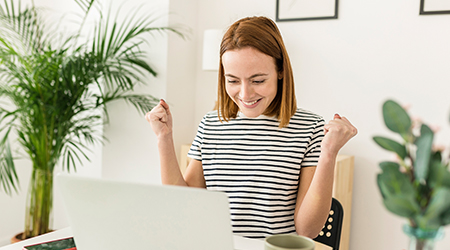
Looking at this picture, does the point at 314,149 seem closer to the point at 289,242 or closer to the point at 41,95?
the point at 289,242

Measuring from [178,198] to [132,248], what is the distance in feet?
0.46

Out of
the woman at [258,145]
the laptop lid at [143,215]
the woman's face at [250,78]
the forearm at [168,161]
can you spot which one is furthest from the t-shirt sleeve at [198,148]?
the laptop lid at [143,215]

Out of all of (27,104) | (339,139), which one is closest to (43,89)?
(27,104)

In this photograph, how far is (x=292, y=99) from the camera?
51.1 inches

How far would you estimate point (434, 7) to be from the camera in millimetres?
2156

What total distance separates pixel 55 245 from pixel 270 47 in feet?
2.46

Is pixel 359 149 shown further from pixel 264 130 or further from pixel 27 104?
pixel 27 104

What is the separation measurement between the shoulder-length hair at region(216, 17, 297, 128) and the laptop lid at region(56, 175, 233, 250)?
65 centimetres

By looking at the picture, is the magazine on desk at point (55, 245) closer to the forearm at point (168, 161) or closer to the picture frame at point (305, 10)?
the forearm at point (168, 161)

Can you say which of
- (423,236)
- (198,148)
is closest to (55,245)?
(198,148)

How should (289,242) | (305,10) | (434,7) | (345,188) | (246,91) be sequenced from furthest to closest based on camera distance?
(305,10), (345,188), (434,7), (246,91), (289,242)

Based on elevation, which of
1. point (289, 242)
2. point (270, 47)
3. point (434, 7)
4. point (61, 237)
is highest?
point (434, 7)

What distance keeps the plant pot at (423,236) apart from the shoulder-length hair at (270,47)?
769 mm

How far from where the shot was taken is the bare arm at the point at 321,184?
0.98 m
